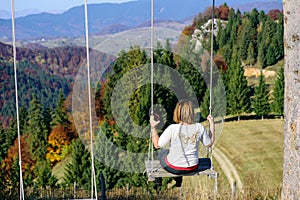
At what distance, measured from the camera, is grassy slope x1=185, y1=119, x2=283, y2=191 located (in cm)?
2225

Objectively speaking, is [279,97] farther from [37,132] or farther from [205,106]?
[37,132]

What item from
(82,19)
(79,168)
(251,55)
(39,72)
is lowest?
(79,168)

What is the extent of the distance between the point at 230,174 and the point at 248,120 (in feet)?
28.6

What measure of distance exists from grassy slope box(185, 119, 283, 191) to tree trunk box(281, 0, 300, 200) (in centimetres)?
1595

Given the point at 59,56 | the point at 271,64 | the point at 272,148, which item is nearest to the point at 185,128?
the point at 272,148

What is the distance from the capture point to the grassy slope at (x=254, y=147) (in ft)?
73.0

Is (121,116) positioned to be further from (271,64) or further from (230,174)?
(271,64)

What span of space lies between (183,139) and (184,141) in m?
0.03

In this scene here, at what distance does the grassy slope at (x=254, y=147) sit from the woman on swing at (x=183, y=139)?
15828 mm

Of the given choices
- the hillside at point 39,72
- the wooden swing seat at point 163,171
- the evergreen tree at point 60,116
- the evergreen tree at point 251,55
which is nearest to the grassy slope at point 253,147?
the evergreen tree at point 60,116

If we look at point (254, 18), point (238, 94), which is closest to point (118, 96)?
point (238, 94)

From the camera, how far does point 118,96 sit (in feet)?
71.8

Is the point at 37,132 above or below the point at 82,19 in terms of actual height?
below

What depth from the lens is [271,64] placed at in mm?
44062
